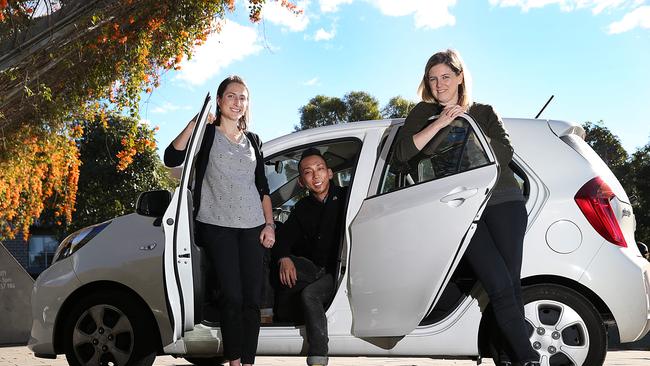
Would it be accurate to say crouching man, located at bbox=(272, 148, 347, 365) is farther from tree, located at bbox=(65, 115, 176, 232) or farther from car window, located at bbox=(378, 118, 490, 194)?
tree, located at bbox=(65, 115, 176, 232)

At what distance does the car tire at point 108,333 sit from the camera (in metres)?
4.75

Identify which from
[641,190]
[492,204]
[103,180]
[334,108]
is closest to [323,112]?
[334,108]

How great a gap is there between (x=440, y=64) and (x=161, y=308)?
7.52 feet

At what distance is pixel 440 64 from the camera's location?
416cm

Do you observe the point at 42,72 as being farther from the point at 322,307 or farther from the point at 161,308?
the point at 322,307

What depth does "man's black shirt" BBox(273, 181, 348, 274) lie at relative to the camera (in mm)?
4883

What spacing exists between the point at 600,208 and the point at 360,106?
35.0 metres

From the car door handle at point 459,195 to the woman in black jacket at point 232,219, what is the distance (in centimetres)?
102

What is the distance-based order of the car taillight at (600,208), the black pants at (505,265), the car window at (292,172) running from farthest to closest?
the car window at (292,172), the car taillight at (600,208), the black pants at (505,265)

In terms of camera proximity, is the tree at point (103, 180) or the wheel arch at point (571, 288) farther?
the tree at point (103, 180)

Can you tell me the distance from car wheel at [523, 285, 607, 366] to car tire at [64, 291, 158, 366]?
7.78 feet

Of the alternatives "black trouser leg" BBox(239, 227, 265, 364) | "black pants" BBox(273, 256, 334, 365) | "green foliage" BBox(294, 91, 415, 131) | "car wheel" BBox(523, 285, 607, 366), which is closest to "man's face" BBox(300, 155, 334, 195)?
Result: "black pants" BBox(273, 256, 334, 365)

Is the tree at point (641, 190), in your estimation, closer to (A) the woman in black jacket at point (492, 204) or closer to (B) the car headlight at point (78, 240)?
(A) the woman in black jacket at point (492, 204)

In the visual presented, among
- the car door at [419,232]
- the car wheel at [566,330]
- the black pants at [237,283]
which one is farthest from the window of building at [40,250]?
the car wheel at [566,330]
